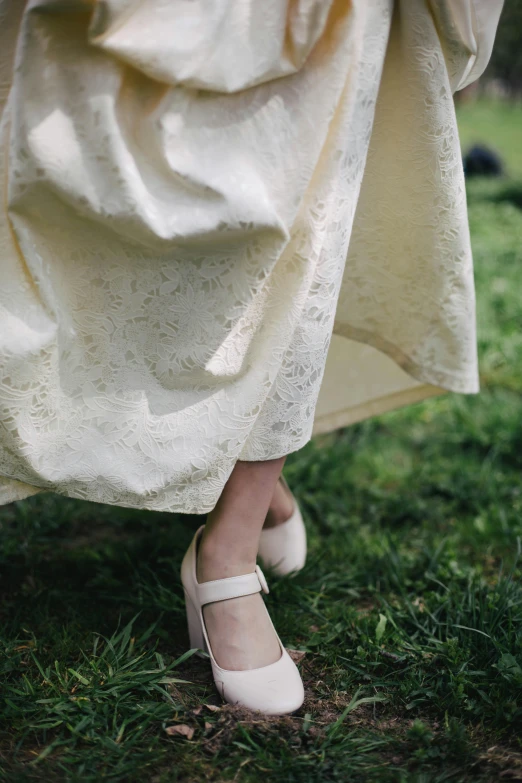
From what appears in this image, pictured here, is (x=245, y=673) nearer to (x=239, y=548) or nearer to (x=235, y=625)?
(x=235, y=625)

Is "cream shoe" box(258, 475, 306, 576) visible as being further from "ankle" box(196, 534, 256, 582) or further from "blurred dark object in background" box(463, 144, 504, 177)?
"blurred dark object in background" box(463, 144, 504, 177)

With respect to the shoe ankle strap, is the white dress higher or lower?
higher

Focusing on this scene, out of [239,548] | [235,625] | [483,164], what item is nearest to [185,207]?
[239,548]

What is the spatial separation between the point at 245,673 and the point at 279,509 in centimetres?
52

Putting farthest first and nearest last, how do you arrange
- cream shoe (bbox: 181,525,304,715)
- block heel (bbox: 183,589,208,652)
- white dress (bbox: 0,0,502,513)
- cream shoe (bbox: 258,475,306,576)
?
cream shoe (bbox: 258,475,306,576), block heel (bbox: 183,589,208,652), cream shoe (bbox: 181,525,304,715), white dress (bbox: 0,0,502,513)

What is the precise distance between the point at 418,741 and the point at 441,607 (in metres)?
0.38

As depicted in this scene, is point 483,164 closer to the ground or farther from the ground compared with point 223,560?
closer to the ground

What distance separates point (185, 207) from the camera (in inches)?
45.6

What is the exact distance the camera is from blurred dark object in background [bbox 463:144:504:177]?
788 cm

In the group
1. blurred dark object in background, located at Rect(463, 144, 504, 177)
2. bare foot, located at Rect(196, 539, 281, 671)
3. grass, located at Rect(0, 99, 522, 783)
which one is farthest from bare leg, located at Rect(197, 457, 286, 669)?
blurred dark object in background, located at Rect(463, 144, 504, 177)

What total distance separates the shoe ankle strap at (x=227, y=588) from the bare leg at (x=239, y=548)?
10 millimetres

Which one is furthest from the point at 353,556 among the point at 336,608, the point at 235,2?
the point at 235,2

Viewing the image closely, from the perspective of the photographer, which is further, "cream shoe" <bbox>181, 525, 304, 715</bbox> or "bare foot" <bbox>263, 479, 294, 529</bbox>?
"bare foot" <bbox>263, 479, 294, 529</bbox>

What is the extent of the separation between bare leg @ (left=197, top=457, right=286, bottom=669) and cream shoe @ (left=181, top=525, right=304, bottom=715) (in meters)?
0.01
